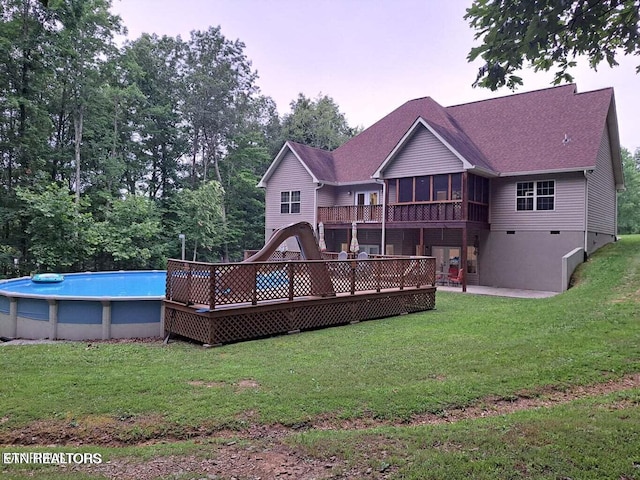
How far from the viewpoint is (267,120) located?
3816cm

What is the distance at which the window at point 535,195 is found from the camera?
56.9 ft

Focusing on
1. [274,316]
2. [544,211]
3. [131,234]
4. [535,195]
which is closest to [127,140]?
[131,234]

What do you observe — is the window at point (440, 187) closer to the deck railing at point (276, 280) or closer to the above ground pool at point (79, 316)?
the deck railing at point (276, 280)

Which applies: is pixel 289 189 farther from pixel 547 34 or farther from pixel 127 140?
pixel 547 34

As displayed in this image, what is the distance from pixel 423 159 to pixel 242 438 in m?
16.4

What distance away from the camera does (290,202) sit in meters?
24.5

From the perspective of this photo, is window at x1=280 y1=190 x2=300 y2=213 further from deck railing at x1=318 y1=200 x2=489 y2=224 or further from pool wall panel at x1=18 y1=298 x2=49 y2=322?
pool wall panel at x1=18 y1=298 x2=49 y2=322

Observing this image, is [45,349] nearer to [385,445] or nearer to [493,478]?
[385,445]

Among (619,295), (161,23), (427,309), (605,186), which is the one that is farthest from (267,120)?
(619,295)

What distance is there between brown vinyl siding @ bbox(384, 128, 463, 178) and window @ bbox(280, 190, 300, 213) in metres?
6.38

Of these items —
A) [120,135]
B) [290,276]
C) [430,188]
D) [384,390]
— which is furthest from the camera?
[120,135]

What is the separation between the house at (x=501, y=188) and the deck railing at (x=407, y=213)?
0.05 metres

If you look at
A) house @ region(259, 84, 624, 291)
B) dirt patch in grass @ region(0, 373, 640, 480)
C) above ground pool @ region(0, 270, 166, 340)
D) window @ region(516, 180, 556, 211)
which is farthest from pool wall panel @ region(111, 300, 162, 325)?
window @ region(516, 180, 556, 211)

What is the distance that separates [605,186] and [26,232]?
2747 cm
